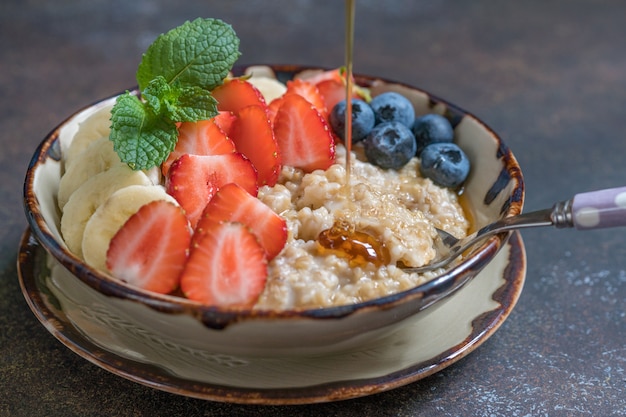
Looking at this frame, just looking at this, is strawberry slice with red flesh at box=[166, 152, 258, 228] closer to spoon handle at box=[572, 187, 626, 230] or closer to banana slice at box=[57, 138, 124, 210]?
banana slice at box=[57, 138, 124, 210]

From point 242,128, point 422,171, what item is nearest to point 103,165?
point 242,128

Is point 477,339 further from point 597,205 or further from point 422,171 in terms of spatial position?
point 422,171

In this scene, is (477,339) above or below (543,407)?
above

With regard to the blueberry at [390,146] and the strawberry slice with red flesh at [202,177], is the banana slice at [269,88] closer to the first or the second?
the blueberry at [390,146]

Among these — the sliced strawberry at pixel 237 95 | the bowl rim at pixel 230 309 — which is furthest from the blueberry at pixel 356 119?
the bowl rim at pixel 230 309

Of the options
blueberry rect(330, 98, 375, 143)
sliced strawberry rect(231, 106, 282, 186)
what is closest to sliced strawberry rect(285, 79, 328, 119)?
blueberry rect(330, 98, 375, 143)

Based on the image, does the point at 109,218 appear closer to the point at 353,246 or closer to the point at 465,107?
the point at 353,246
